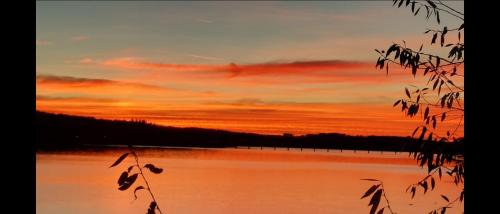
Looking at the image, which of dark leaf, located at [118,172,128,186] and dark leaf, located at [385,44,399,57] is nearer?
dark leaf, located at [118,172,128,186]

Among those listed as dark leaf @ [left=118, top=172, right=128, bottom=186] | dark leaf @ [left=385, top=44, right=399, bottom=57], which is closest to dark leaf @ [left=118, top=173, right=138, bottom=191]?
dark leaf @ [left=118, top=172, right=128, bottom=186]

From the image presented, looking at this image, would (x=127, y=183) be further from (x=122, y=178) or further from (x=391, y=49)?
(x=391, y=49)

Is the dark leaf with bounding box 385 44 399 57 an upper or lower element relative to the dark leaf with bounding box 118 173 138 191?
upper

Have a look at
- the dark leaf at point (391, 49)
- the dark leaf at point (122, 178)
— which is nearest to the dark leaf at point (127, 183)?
the dark leaf at point (122, 178)

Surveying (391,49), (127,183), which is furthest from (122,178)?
(391,49)

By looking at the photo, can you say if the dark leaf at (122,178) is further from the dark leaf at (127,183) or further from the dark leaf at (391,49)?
the dark leaf at (391,49)

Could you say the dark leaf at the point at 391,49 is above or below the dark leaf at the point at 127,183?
above

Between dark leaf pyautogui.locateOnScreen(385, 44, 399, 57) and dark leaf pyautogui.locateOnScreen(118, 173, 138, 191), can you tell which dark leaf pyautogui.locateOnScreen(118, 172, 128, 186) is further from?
dark leaf pyautogui.locateOnScreen(385, 44, 399, 57)

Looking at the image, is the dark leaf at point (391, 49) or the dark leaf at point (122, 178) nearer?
the dark leaf at point (122, 178)
